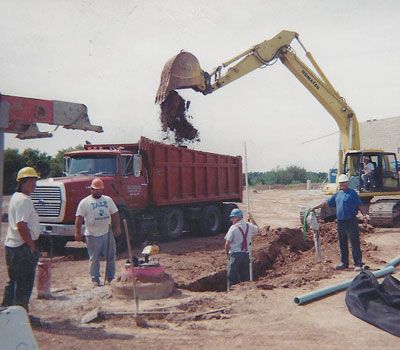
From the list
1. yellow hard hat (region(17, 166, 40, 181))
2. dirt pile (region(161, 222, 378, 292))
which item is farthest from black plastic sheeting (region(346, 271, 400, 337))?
yellow hard hat (region(17, 166, 40, 181))

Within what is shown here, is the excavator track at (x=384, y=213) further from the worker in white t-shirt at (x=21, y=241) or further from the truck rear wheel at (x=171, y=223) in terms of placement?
the worker in white t-shirt at (x=21, y=241)

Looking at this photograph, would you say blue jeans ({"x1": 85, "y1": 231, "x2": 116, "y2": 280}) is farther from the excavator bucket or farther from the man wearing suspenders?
the excavator bucket

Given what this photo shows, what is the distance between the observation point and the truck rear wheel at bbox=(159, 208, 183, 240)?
14.4m

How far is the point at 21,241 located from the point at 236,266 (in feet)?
13.2

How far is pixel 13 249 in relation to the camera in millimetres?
6047

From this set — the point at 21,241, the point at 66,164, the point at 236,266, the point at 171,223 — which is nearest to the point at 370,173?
the point at 171,223

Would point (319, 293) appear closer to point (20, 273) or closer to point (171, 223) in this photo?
point (20, 273)

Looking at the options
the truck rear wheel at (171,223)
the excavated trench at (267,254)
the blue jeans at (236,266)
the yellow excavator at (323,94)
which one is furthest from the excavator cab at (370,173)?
the blue jeans at (236,266)

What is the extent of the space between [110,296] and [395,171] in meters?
12.3

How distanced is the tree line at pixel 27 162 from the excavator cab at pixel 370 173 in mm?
22359

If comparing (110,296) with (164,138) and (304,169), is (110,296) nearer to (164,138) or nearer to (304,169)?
(164,138)

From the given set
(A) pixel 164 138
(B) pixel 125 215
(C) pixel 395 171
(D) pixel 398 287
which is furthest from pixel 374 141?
(D) pixel 398 287

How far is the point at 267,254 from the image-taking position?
40.4ft

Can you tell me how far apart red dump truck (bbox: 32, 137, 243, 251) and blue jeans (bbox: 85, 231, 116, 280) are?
318 cm
